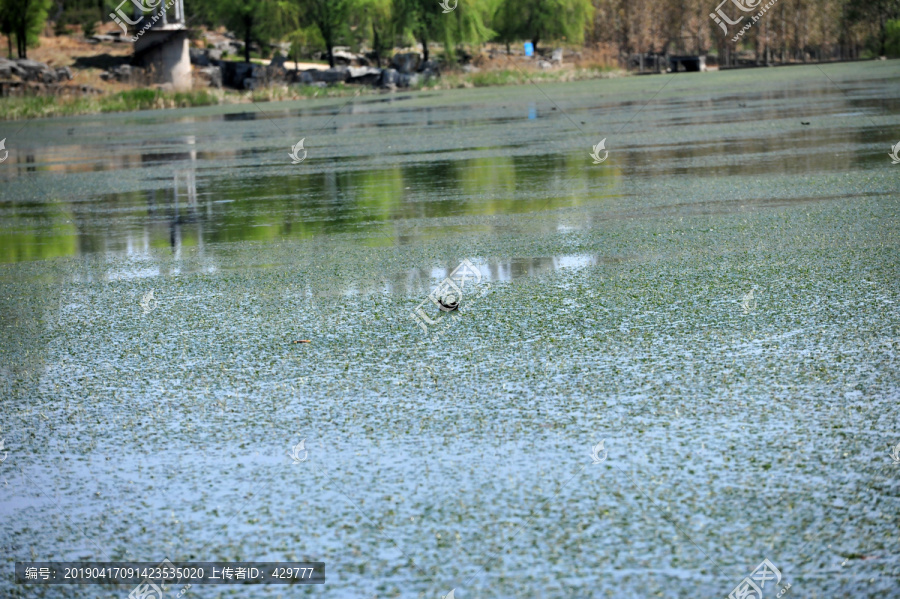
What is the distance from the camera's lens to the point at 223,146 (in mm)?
20453

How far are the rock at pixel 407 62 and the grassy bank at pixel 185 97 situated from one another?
7552mm

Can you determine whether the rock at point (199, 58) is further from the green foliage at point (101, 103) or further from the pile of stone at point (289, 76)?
the green foliage at point (101, 103)

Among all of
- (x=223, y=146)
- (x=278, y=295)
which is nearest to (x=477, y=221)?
(x=278, y=295)

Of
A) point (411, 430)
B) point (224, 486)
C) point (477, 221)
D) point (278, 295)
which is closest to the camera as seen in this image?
point (224, 486)

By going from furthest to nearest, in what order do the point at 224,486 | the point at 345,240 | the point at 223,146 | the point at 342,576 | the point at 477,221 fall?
the point at 223,146 → the point at 477,221 → the point at 345,240 → the point at 224,486 → the point at 342,576

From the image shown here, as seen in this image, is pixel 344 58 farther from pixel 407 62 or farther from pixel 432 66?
pixel 432 66

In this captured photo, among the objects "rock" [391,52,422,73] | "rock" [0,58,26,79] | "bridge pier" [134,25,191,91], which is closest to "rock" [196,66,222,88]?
"bridge pier" [134,25,191,91]

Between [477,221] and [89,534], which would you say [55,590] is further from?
[477,221]

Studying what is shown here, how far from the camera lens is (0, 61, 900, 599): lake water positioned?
9.91 ft

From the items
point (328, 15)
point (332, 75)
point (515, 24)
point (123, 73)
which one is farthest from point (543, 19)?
point (123, 73)

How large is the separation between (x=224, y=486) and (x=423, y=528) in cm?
80

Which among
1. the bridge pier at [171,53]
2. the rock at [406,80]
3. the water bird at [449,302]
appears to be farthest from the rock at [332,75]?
the water bird at [449,302]

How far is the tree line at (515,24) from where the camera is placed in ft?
214

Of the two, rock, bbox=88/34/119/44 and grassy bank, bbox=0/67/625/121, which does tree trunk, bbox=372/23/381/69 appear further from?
rock, bbox=88/34/119/44
